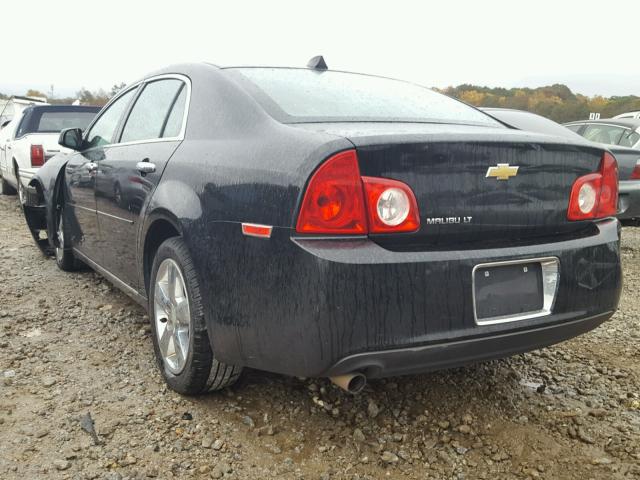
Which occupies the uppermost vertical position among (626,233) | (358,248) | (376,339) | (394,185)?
(394,185)

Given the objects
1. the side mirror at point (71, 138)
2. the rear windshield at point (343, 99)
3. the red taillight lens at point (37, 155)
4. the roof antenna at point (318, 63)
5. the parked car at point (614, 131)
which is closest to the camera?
the rear windshield at point (343, 99)

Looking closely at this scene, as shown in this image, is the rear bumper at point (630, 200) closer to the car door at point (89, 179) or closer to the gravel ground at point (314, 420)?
the gravel ground at point (314, 420)

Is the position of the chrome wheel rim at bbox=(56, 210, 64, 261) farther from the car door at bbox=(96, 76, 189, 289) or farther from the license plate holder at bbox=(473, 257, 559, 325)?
the license plate holder at bbox=(473, 257, 559, 325)

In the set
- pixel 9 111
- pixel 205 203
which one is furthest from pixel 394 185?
pixel 9 111

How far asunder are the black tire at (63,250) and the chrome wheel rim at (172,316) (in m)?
2.09

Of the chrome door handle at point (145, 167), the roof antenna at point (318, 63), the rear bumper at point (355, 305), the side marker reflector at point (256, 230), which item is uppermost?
the roof antenna at point (318, 63)

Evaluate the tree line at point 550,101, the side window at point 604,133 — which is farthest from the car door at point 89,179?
the tree line at point 550,101

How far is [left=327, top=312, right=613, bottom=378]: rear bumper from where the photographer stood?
6.08 ft

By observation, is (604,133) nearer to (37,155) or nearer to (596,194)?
(596,194)

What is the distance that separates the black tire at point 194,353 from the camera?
7.63ft

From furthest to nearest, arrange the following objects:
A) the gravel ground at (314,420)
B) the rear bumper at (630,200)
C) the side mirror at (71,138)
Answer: the rear bumper at (630,200) → the side mirror at (71,138) → the gravel ground at (314,420)

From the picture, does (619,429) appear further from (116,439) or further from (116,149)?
(116,149)

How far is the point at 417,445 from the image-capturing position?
2244 mm

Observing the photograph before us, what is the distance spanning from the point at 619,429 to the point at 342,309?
1387 millimetres
